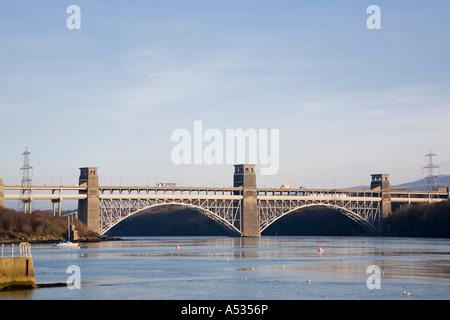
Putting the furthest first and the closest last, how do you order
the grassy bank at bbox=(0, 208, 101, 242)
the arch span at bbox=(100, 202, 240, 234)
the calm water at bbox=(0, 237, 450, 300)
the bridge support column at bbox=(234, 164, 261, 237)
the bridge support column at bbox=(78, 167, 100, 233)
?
the bridge support column at bbox=(234, 164, 261, 237)
the arch span at bbox=(100, 202, 240, 234)
the bridge support column at bbox=(78, 167, 100, 233)
the grassy bank at bbox=(0, 208, 101, 242)
the calm water at bbox=(0, 237, 450, 300)

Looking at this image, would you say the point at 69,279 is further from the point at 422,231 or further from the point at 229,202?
the point at 422,231

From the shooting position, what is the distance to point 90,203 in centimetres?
13975

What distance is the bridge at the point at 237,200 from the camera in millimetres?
140250

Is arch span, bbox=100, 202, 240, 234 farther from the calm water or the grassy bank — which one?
the calm water

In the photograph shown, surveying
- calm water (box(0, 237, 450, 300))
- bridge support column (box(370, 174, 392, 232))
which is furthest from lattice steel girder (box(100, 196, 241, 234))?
calm water (box(0, 237, 450, 300))

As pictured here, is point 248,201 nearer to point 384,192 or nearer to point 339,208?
point 339,208

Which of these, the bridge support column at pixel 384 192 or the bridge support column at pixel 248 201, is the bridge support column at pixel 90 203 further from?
the bridge support column at pixel 384 192

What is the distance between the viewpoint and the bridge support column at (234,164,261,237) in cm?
15938

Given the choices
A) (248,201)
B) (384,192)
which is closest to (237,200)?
(248,201)

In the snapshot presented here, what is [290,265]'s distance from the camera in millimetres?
71688

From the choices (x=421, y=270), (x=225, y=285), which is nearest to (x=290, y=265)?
(x=421, y=270)

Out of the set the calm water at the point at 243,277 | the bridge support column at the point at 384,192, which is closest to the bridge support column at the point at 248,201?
the bridge support column at the point at 384,192

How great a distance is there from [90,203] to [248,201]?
36.3 meters
